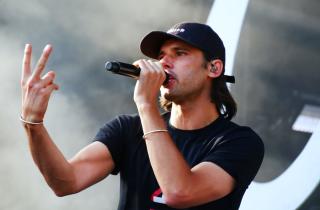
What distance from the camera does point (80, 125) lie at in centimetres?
265

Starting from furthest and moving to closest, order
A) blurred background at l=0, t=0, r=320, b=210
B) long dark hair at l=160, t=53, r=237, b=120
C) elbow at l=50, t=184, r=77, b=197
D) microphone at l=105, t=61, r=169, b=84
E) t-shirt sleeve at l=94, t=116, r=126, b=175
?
blurred background at l=0, t=0, r=320, b=210
long dark hair at l=160, t=53, r=237, b=120
t-shirt sleeve at l=94, t=116, r=126, b=175
elbow at l=50, t=184, r=77, b=197
microphone at l=105, t=61, r=169, b=84

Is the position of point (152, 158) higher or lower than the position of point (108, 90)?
higher

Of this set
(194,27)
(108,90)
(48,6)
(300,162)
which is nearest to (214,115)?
(194,27)

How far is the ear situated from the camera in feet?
6.37

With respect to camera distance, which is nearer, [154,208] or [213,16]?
[154,208]

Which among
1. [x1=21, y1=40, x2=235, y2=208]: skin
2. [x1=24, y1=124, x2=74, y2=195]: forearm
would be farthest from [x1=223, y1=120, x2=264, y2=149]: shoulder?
[x1=24, y1=124, x2=74, y2=195]: forearm

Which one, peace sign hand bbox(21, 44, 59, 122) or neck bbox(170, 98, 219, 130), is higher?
peace sign hand bbox(21, 44, 59, 122)

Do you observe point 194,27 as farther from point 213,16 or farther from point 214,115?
point 213,16

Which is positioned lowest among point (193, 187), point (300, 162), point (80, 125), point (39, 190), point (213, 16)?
point (39, 190)

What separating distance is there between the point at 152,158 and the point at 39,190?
1.13m

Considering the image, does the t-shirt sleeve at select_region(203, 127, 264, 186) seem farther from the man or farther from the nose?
the nose

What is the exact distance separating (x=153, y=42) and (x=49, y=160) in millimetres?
528

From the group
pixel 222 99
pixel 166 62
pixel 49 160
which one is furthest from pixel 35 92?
pixel 222 99

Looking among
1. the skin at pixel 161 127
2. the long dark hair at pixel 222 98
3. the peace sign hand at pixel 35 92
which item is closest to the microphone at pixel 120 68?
the skin at pixel 161 127
